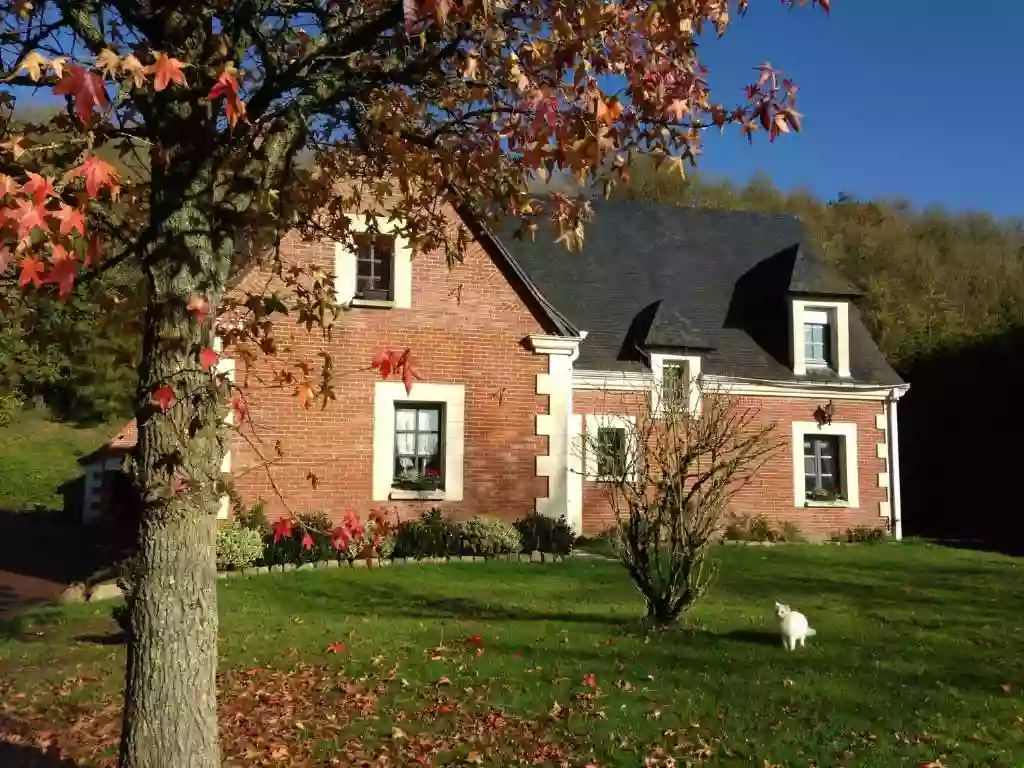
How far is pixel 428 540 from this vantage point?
12922 millimetres

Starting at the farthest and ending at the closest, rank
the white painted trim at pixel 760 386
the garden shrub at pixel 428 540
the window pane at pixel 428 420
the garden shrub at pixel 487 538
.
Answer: the white painted trim at pixel 760 386, the window pane at pixel 428 420, the garden shrub at pixel 487 538, the garden shrub at pixel 428 540

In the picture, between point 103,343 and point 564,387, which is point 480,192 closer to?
point 103,343

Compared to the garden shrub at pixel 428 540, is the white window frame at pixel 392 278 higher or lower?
higher

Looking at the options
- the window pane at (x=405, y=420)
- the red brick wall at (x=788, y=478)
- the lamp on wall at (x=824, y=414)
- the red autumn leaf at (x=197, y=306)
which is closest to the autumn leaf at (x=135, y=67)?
the red autumn leaf at (x=197, y=306)

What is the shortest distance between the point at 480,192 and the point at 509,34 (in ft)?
3.56

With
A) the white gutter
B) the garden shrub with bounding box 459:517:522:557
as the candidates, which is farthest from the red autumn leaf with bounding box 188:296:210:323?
the white gutter

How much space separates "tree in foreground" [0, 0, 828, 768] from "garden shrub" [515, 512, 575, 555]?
9.04 metres

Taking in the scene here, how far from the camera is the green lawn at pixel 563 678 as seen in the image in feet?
16.9

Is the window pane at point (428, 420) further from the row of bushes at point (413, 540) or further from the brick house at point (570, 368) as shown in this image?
the row of bushes at point (413, 540)

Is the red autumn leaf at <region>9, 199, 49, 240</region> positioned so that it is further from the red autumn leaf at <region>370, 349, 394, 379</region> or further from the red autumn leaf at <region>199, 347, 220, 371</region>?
the red autumn leaf at <region>370, 349, 394, 379</region>

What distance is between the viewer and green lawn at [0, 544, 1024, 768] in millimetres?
5152

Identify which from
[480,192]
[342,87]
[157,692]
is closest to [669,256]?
[480,192]

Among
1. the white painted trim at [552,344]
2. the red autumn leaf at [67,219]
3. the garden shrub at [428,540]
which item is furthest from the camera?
the white painted trim at [552,344]

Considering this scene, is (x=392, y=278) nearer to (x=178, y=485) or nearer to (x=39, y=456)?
(x=178, y=485)
